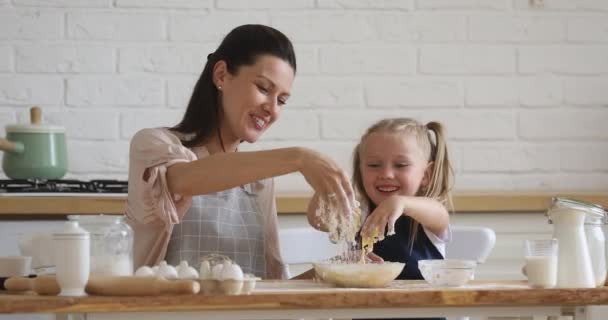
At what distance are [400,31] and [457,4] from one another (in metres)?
0.20

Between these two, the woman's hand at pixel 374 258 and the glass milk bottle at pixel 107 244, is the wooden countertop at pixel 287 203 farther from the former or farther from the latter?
the glass milk bottle at pixel 107 244

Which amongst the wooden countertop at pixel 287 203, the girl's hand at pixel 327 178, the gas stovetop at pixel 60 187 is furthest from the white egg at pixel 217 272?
the gas stovetop at pixel 60 187

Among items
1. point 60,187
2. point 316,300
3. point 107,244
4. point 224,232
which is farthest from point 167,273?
point 60,187

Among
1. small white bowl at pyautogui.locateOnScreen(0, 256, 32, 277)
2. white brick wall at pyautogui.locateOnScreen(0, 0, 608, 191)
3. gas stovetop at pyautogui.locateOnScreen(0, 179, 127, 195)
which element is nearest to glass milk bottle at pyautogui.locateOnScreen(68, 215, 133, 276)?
small white bowl at pyautogui.locateOnScreen(0, 256, 32, 277)

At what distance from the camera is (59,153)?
3090mm

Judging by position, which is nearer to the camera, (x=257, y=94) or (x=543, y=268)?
(x=543, y=268)

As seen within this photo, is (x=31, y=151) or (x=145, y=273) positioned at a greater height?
(x=31, y=151)

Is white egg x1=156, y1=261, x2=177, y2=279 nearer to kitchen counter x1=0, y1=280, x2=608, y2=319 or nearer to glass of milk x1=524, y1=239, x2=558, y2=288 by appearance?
kitchen counter x1=0, y1=280, x2=608, y2=319

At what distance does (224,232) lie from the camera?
2463 mm

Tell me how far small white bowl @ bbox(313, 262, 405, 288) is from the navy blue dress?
1.42 ft

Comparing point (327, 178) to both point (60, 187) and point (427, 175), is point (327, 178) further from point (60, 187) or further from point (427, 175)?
point (60, 187)

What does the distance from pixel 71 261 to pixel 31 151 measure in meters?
1.39

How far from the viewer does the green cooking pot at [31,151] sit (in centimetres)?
304

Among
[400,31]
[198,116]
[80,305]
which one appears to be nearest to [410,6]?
[400,31]
